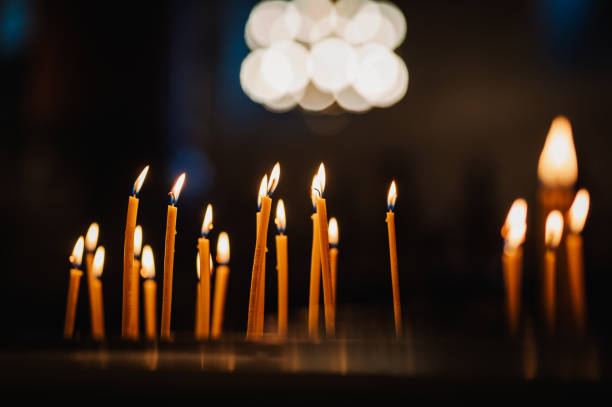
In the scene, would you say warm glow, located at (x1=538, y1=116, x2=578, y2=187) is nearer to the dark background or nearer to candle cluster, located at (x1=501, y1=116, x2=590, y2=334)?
candle cluster, located at (x1=501, y1=116, x2=590, y2=334)

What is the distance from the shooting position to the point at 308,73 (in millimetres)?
2848

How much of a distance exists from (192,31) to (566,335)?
8.27 feet

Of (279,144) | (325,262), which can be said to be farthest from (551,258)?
(279,144)

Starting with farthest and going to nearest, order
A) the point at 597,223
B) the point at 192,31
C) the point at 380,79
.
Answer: the point at 380,79 → the point at 192,31 → the point at 597,223

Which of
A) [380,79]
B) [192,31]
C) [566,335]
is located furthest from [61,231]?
[566,335]

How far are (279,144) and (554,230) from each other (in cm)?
265

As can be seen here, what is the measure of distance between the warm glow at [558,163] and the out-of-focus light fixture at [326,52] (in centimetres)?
228

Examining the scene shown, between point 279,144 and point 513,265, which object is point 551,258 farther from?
point 279,144

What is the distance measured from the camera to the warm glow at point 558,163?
17.5 inches

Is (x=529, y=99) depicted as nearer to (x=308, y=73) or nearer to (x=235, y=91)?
(x=308, y=73)

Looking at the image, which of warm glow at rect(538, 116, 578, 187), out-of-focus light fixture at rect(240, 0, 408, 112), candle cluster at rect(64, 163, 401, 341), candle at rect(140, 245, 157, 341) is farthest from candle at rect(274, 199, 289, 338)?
out-of-focus light fixture at rect(240, 0, 408, 112)

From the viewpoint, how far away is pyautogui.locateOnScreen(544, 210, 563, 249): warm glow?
449 mm

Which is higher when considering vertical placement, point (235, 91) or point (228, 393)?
point (235, 91)

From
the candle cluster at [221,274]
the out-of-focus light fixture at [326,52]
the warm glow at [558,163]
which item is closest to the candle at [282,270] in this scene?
the candle cluster at [221,274]
